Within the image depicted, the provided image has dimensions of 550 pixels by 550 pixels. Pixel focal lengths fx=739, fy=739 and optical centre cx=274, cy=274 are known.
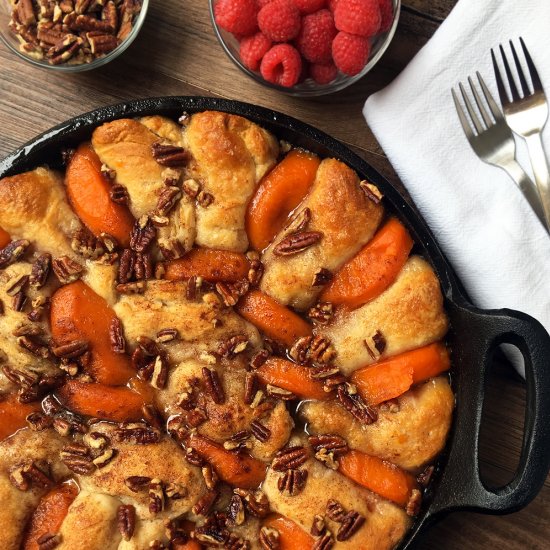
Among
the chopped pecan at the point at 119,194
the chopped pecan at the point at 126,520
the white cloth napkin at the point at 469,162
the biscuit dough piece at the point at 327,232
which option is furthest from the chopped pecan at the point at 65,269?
the white cloth napkin at the point at 469,162

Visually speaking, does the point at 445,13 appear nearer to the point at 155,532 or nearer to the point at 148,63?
the point at 148,63

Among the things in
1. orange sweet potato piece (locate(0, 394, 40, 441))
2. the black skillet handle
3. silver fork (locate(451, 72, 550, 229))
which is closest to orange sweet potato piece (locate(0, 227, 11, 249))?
orange sweet potato piece (locate(0, 394, 40, 441))

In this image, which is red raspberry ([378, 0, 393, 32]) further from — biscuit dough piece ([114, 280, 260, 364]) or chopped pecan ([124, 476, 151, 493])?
chopped pecan ([124, 476, 151, 493])

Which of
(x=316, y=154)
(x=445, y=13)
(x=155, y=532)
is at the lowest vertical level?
(x=155, y=532)

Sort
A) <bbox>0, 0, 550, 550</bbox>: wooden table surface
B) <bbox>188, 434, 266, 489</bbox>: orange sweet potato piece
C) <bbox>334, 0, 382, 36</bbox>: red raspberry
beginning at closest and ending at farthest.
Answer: <bbox>188, 434, 266, 489</bbox>: orange sweet potato piece < <bbox>334, 0, 382, 36</bbox>: red raspberry < <bbox>0, 0, 550, 550</bbox>: wooden table surface

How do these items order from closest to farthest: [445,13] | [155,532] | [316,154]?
[155,532]
[316,154]
[445,13]

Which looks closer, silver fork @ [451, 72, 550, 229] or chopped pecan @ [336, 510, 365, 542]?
chopped pecan @ [336, 510, 365, 542]

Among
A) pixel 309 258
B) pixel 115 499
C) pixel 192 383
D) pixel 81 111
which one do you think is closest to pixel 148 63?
pixel 81 111
